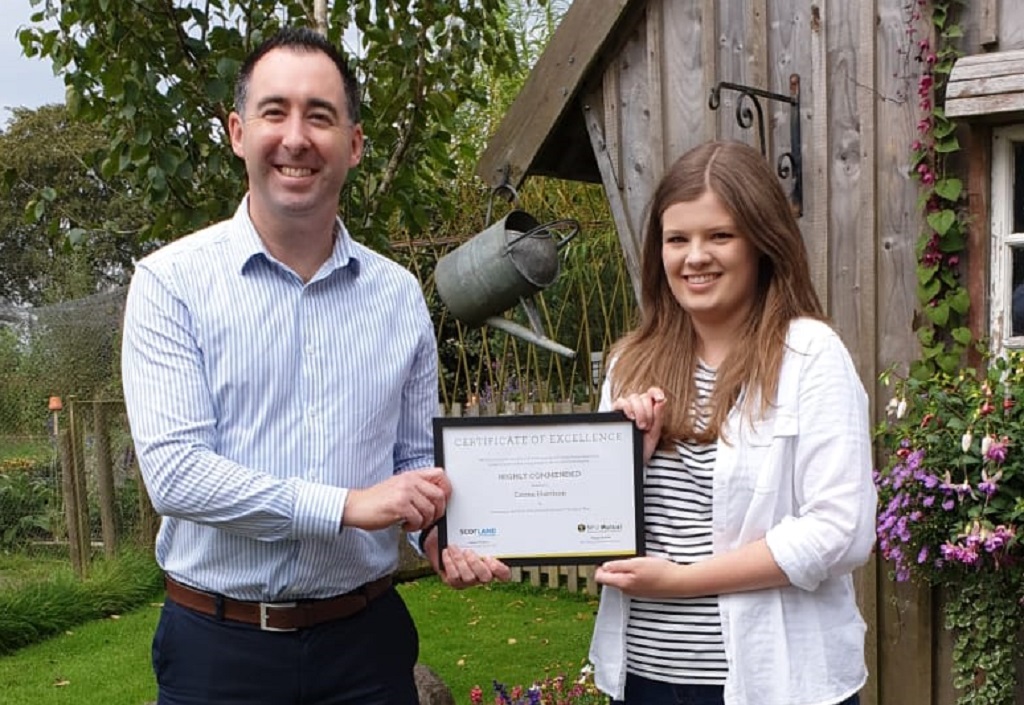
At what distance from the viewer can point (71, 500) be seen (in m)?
7.75

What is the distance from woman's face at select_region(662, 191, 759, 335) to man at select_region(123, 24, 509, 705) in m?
0.57

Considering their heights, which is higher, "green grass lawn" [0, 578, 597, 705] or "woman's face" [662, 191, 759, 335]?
"woman's face" [662, 191, 759, 335]

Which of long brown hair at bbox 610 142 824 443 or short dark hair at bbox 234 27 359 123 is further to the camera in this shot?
short dark hair at bbox 234 27 359 123

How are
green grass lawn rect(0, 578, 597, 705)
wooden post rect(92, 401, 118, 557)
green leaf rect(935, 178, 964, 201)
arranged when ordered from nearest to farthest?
1. green leaf rect(935, 178, 964, 201)
2. green grass lawn rect(0, 578, 597, 705)
3. wooden post rect(92, 401, 118, 557)

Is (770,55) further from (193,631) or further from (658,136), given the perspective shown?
(193,631)

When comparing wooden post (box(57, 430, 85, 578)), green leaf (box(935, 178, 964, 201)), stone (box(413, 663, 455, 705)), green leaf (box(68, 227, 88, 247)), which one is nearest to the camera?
green leaf (box(935, 178, 964, 201))

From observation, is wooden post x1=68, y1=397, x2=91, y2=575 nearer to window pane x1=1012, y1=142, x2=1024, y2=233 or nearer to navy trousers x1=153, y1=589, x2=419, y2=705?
navy trousers x1=153, y1=589, x2=419, y2=705

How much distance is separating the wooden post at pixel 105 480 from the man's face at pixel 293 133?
630 centimetres

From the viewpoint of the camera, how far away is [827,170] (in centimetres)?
392

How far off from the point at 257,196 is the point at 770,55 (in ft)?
8.31

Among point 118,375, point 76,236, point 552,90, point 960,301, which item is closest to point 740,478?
point 960,301

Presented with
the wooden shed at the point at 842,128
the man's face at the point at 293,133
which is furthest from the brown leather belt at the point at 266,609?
the wooden shed at the point at 842,128

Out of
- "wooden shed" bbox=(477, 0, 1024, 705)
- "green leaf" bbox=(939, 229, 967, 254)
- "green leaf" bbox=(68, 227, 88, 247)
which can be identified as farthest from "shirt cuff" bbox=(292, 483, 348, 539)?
"green leaf" bbox=(939, 229, 967, 254)

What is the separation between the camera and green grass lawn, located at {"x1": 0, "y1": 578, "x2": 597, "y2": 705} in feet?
18.7
